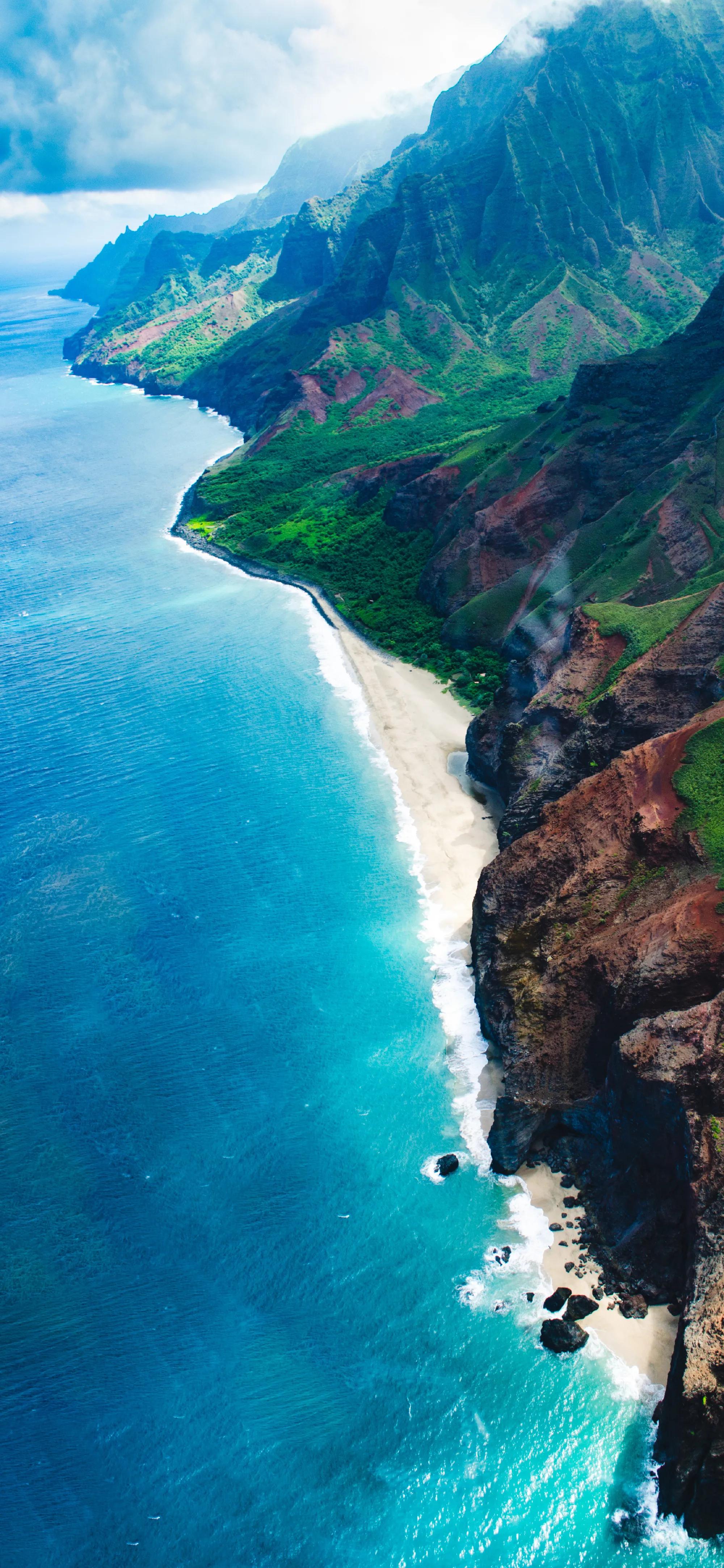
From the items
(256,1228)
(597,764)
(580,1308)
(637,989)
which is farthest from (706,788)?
(256,1228)

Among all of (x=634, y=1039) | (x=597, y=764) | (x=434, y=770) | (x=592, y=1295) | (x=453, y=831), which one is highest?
(x=597, y=764)

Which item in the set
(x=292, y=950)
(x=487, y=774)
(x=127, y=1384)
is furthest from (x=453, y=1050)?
(x=487, y=774)

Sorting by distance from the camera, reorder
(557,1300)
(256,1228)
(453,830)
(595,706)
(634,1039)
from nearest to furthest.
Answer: (557,1300) < (634,1039) < (256,1228) < (595,706) < (453,830)

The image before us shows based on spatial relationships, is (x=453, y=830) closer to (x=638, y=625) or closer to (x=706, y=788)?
(x=638, y=625)

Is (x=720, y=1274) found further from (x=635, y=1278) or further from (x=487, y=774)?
(x=487, y=774)

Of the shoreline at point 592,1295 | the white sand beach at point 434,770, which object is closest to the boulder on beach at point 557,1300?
the shoreline at point 592,1295

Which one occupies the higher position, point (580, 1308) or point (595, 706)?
point (595, 706)

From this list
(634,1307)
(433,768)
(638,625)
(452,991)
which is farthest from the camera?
(433,768)
